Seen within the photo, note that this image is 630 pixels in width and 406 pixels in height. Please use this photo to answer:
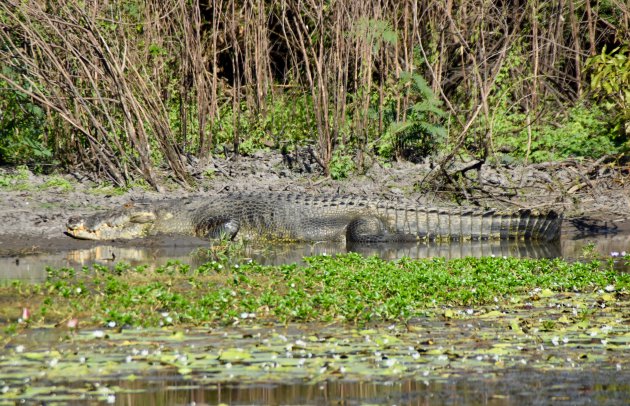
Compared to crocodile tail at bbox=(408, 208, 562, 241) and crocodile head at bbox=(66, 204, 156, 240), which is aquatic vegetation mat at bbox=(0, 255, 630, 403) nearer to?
crocodile head at bbox=(66, 204, 156, 240)

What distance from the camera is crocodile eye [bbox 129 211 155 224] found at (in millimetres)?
10352


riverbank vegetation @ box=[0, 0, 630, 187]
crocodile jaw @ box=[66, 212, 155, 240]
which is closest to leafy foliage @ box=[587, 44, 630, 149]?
riverbank vegetation @ box=[0, 0, 630, 187]

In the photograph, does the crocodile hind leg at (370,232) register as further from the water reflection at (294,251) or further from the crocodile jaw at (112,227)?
the crocodile jaw at (112,227)

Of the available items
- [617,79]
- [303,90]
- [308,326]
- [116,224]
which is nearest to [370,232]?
[303,90]

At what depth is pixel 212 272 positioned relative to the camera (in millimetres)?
7332

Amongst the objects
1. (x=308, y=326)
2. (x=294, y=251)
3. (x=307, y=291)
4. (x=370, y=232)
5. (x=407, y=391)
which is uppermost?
(x=370, y=232)

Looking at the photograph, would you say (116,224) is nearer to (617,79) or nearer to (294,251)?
(294,251)

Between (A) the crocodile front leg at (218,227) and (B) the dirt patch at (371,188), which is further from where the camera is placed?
(A) the crocodile front leg at (218,227)

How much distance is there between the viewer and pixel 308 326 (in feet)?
17.9

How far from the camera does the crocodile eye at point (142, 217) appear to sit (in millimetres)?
10352

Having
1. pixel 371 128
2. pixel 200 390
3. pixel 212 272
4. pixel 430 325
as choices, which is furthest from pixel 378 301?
pixel 371 128

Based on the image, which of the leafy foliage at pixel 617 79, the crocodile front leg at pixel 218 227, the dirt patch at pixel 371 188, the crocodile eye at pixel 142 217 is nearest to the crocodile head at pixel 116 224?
the crocodile eye at pixel 142 217

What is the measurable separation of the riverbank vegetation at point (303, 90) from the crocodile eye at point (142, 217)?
3.48ft

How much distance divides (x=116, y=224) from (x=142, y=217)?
0.42 meters
